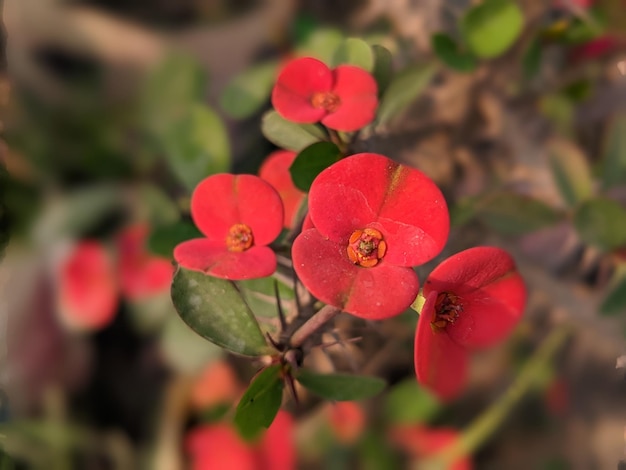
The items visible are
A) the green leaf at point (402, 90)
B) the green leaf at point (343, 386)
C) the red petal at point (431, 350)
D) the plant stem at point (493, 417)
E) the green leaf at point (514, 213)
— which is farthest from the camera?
the plant stem at point (493, 417)

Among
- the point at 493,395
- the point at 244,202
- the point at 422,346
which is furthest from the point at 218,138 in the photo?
the point at 493,395

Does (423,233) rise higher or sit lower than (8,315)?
higher

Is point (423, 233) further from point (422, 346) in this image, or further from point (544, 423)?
point (544, 423)

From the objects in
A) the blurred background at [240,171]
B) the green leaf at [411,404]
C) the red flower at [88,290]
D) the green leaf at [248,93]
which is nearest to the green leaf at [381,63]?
the blurred background at [240,171]

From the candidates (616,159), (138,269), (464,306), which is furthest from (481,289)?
(138,269)

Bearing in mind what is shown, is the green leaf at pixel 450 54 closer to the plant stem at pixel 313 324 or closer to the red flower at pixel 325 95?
the red flower at pixel 325 95

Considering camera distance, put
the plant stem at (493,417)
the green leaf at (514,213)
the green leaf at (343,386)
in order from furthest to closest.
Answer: the plant stem at (493,417) → the green leaf at (514,213) → the green leaf at (343,386)

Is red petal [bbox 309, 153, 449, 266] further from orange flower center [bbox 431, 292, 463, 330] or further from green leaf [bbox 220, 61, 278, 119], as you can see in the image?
green leaf [bbox 220, 61, 278, 119]

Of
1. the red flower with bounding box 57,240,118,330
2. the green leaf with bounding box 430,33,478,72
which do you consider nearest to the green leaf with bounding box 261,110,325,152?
the green leaf with bounding box 430,33,478,72
